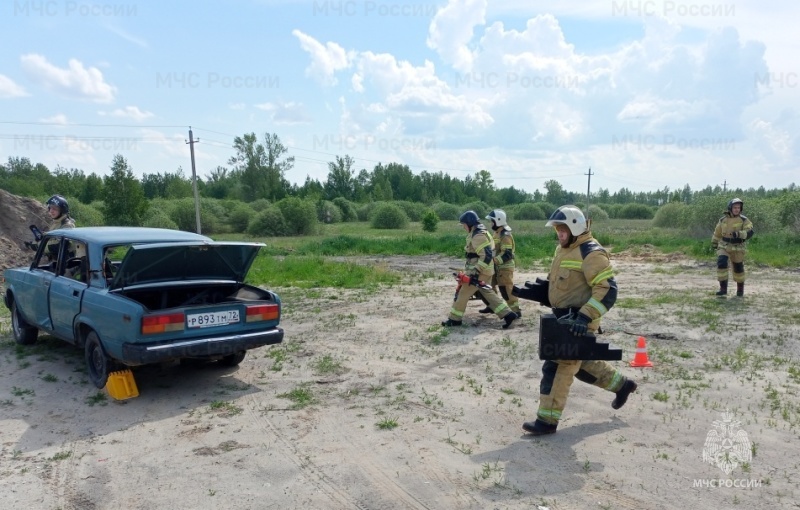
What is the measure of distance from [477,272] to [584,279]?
4362 mm

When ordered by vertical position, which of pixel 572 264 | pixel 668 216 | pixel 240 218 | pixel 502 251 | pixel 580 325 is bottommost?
pixel 240 218

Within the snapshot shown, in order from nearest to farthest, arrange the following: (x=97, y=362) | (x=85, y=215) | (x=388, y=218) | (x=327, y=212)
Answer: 1. (x=97, y=362)
2. (x=85, y=215)
3. (x=388, y=218)
4. (x=327, y=212)

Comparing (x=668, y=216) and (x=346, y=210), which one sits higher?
(x=668, y=216)

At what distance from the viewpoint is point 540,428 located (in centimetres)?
515

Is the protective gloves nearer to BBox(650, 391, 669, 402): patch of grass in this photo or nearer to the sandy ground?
the sandy ground

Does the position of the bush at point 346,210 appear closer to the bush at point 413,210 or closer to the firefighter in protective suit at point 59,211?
the bush at point 413,210

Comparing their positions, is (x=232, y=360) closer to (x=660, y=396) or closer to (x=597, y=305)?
(x=597, y=305)

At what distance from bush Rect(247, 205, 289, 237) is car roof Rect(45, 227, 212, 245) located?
1401 inches

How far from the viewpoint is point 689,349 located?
7.95 m

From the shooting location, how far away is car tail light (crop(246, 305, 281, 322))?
22.0 feet

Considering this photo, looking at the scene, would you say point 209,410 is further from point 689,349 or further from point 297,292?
point 297,292

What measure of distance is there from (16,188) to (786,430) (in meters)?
58.6

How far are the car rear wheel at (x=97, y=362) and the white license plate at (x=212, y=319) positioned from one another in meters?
0.92

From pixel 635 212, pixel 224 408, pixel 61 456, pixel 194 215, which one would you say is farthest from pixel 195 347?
pixel 635 212
